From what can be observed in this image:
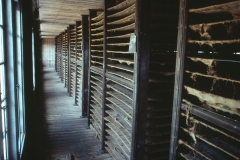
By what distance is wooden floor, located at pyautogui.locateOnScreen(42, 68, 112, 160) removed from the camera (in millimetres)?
4738

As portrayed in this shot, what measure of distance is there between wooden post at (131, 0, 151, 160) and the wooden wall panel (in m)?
22.3

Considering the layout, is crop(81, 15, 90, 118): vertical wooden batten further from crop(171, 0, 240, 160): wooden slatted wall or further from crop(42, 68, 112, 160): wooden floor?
crop(171, 0, 240, 160): wooden slatted wall

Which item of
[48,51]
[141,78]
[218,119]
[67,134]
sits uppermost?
[48,51]

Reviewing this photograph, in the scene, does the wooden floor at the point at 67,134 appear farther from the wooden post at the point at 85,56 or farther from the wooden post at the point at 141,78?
the wooden post at the point at 141,78

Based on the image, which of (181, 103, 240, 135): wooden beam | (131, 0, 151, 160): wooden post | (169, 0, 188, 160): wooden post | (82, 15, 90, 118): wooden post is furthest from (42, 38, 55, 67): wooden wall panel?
(181, 103, 240, 135): wooden beam

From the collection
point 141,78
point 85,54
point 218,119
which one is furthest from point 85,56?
point 218,119

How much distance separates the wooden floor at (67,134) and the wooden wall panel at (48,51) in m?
16.1

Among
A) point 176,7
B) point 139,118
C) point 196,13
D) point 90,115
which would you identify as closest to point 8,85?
point 139,118

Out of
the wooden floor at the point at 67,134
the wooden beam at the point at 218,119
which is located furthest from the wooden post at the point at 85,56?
the wooden beam at the point at 218,119

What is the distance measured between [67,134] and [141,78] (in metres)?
3.59

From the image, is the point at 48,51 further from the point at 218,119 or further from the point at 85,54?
the point at 218,119

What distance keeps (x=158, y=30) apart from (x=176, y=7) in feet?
1.38

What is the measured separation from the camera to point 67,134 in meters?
5.75

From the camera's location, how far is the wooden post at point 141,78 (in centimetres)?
294
